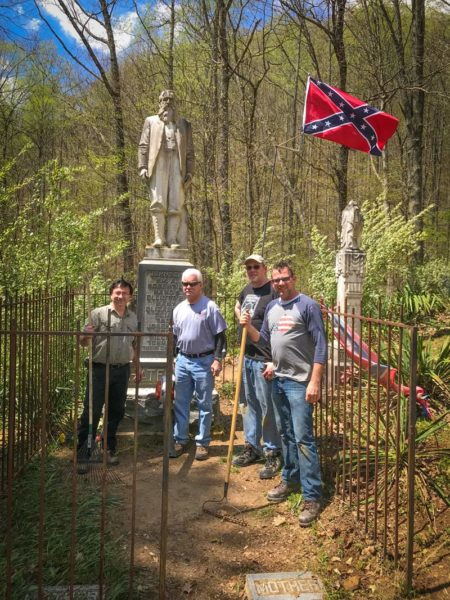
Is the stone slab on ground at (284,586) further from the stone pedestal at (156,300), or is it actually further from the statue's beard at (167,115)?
the statue's beard at (167,115)

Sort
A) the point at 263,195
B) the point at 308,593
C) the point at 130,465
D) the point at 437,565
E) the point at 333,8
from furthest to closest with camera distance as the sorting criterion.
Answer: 1. the point at 263,195
2. the point at 333,8
3. the point at 130,465
4. the point at 437,565
5. the point at 308,593

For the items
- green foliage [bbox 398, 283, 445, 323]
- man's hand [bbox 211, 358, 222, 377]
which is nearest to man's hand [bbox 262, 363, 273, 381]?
man's hand [bbox 211, 358, 222, 377]

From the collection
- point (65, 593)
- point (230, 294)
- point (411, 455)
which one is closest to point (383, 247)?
point (230, 294)

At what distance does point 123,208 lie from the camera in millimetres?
15078

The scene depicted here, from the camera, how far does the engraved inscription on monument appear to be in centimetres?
590

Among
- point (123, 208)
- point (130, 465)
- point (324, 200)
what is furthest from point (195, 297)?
point (324, 200)

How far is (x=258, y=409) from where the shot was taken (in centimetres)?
468

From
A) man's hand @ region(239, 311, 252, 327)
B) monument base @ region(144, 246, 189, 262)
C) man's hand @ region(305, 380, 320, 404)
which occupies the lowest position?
man's hand @ region(305, 380, 320, 404)

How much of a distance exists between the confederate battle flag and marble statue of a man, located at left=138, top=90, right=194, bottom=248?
6.32ft

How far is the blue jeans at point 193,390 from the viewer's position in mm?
4758

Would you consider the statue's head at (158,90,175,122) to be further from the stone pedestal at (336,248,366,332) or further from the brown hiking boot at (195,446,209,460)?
the stone pedestal at (336,248,366,332)

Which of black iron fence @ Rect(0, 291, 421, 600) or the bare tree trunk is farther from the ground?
the bare tree trunk

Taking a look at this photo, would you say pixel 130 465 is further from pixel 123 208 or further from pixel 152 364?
pixel 123 208

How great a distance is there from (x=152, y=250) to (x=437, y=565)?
4663 millimetres
